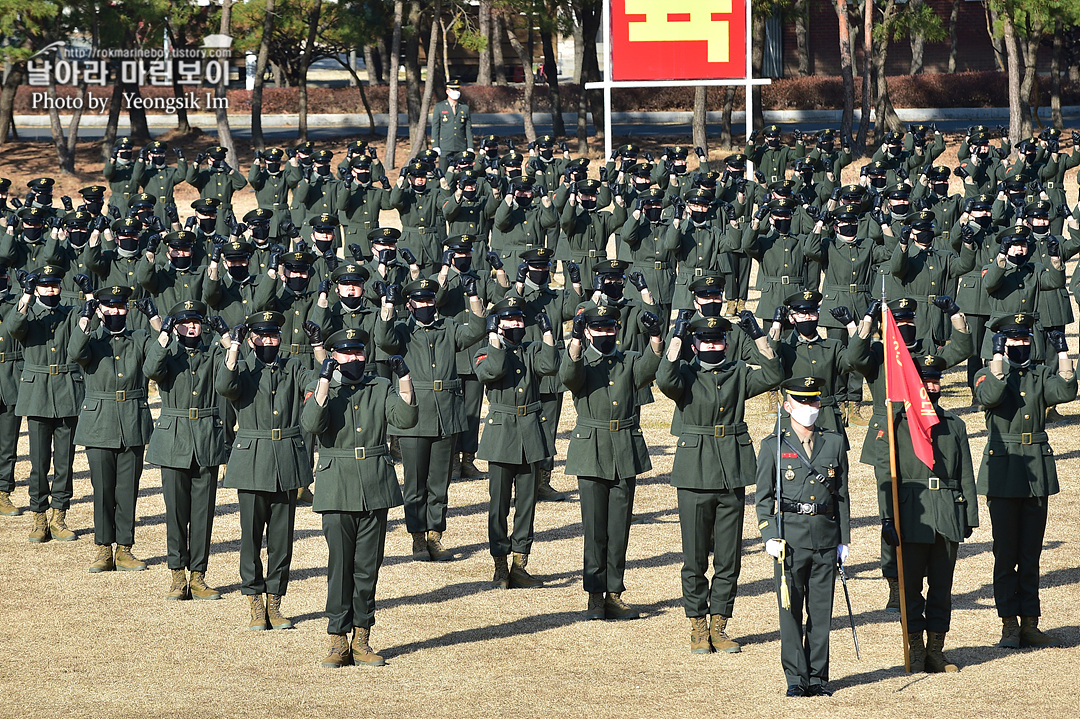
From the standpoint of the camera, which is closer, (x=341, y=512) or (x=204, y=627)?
(x=341, y=512)

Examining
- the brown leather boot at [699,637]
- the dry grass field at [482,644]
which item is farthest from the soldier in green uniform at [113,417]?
the brown leather boot at [699,637]

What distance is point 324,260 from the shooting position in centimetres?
1673

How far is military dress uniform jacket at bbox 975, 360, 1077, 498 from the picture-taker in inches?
398

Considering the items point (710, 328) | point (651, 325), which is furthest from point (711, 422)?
point (651, 325)

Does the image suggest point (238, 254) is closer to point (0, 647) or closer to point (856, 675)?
point (0, 647)

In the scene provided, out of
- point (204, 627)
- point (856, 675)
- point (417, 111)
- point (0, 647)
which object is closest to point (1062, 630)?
point (856, 675)

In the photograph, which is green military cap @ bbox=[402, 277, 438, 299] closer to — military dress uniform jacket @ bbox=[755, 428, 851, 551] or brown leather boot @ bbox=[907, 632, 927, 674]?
military dress uniform jacket @ bbox=[755, 428, 851, 551]

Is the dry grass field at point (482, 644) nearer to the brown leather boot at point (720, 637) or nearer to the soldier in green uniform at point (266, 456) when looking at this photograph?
the brown leather boot at point (720, 637)

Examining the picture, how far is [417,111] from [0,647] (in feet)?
106

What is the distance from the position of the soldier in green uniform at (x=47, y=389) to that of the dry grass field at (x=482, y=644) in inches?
13.8

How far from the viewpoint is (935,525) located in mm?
9602

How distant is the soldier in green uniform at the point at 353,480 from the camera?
32.2 ft


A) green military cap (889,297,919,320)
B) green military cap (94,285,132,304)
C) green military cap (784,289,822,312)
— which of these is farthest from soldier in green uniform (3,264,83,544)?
green military cap (889,297,919,320)

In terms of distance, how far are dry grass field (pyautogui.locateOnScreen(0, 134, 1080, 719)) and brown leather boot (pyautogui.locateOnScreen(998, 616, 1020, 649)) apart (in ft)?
0.41
